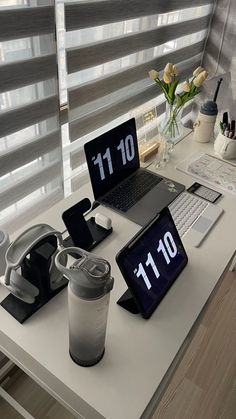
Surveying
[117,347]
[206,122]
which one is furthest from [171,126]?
[117,347]

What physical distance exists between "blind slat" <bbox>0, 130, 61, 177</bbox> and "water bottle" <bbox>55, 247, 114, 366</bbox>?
63cm

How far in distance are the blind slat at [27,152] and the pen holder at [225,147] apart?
791 mm

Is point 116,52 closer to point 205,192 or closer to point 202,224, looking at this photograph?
point 205,192

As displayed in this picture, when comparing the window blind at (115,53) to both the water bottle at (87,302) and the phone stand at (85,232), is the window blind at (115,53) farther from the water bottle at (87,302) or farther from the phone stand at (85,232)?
the water bottle at (87,302)

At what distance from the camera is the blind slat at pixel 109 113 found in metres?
1.48

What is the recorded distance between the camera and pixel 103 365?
2.60ft

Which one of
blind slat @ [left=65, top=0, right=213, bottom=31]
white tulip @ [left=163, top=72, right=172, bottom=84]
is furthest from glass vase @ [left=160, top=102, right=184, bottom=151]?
blind slat @ [left=65, top=0, right=213, bottom=31]

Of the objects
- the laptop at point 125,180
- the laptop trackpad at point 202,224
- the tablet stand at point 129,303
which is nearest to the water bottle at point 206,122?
the laptop at point 125,180

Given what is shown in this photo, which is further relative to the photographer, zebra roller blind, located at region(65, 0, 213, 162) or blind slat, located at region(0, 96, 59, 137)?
zebra roller blind, located at region(65, 0, 213, 162)

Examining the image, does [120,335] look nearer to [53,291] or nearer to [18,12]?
[53,291]

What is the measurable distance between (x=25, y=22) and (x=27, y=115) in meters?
0.30

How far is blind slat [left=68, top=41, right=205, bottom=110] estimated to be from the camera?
4.57 feet

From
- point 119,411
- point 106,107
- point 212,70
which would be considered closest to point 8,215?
point 106,107

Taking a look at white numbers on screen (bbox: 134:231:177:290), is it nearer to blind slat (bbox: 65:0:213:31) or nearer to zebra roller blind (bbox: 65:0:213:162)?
zebra roller blind (bbox: 65:0:213:162)
